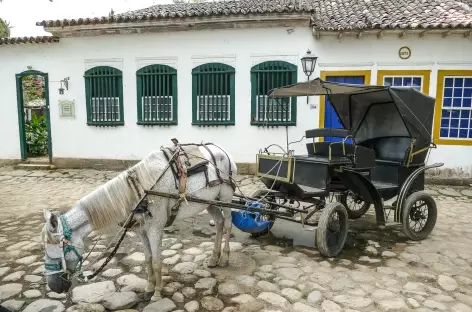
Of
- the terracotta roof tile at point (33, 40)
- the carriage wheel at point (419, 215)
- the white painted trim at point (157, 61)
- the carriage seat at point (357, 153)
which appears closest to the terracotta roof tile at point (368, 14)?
the terracotta roof tile at point (33, 40)

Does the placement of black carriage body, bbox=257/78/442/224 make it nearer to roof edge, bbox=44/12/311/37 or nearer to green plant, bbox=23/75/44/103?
roof edge, bbox=44/12/311/37

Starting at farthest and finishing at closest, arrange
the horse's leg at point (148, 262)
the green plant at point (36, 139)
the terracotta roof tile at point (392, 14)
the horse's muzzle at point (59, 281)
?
A: the green plant at point (36, 139) → the terracotta roof tile at point (392, 14) → the horse's leg at point (148, 262) → the horse's muzzle at point (59, 281)

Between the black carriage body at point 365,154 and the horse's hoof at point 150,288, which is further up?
the black carriage body at point 365,154

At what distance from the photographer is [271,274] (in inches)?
157

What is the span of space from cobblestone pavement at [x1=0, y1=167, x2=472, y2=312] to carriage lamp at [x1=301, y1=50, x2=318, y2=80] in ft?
13.5

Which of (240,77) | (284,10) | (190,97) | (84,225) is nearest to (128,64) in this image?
(190,97)

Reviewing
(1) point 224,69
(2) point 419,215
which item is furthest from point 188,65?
(2) point 419,215

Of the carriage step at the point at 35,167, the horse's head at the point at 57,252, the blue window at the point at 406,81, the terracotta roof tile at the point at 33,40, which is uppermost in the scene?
the terracotta roof tile at the point at 33,40

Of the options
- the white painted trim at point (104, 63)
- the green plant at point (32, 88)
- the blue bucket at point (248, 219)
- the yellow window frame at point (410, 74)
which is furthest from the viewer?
the green plant at point (32, 88)

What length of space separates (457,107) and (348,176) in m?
6.07

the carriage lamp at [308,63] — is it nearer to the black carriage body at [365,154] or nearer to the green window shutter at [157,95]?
the black carriage body at [365,154]

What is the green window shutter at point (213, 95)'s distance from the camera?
375 inches

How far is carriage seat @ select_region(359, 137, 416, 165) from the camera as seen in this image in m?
5.60

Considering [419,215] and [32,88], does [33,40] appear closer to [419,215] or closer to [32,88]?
[32,88]
